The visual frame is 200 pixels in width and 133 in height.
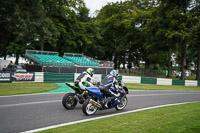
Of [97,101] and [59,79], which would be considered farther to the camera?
[59,79]

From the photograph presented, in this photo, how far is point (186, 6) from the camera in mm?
33031

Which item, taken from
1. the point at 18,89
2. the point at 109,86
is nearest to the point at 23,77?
the point at 18,89

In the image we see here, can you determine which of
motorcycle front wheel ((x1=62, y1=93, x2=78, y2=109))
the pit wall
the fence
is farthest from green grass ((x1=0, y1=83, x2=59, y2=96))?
the fence

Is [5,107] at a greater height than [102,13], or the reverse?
[102,13]

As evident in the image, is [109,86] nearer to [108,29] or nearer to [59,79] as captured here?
[59,79]

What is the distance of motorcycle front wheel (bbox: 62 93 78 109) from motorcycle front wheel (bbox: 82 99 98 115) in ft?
4.11

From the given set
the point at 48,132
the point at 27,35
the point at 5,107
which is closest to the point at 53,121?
the point at 48,132

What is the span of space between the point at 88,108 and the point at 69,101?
55.8 inches

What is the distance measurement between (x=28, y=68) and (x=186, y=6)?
2457cm

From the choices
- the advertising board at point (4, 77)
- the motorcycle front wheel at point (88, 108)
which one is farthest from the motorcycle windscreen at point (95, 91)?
the advertising board at point (4, 77)

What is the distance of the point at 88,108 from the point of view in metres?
7.91

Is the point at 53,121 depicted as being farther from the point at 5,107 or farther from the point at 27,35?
the point at 27,35

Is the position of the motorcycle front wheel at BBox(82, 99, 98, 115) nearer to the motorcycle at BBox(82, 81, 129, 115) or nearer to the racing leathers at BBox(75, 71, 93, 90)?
the motorcycle at BBox(82, 81, 129, 115)

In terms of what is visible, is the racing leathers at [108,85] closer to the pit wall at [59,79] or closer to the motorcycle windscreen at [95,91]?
the motorcycle windscreen at [95,91]
